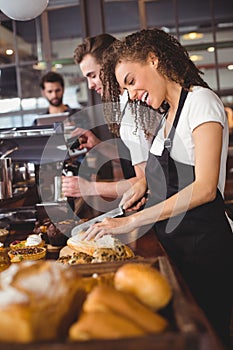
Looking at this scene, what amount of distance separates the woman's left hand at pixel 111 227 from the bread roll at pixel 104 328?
0.85 m

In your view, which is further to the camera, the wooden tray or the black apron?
the black apron

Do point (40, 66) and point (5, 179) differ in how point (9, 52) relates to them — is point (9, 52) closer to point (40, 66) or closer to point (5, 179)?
point (40, 66)

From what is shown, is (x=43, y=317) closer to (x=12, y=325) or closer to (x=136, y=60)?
(x=12, y=325)

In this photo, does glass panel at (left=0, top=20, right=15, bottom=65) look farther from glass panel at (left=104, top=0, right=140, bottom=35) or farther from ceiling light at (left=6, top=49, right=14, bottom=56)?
glass panel at (left=104, top=0, right=140, bottom=35)

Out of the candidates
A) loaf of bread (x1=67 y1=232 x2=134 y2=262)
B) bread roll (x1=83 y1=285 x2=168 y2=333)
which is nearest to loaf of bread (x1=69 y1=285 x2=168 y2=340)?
bread roll (x1=83 y1=285 x2=168 y2=333)

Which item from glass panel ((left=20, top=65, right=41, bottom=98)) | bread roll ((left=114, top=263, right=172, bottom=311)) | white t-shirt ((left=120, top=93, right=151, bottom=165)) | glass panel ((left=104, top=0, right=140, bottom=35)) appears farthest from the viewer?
glass panel ((left=20, top=65, right=41, bottom=98))

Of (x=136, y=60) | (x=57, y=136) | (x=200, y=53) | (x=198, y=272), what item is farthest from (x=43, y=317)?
(x=200, y=53)

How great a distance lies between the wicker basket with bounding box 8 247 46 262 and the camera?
1.59 metres

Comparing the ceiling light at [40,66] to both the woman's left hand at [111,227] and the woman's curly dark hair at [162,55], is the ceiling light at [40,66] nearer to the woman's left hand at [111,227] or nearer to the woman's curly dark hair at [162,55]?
the woman's curly dark hair at [162,55]

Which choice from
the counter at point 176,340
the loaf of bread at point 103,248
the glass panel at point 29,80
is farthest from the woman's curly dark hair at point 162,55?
the glass panel at point 29,80

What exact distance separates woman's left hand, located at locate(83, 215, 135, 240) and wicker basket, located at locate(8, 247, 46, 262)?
172mm

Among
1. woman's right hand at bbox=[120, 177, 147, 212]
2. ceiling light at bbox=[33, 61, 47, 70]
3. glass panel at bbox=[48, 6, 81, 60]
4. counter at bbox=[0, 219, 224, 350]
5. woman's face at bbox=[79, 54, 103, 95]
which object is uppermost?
glass panel at bbox=[48, 6, 81, 60]

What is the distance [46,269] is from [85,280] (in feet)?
0.39

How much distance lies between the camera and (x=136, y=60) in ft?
6.03
